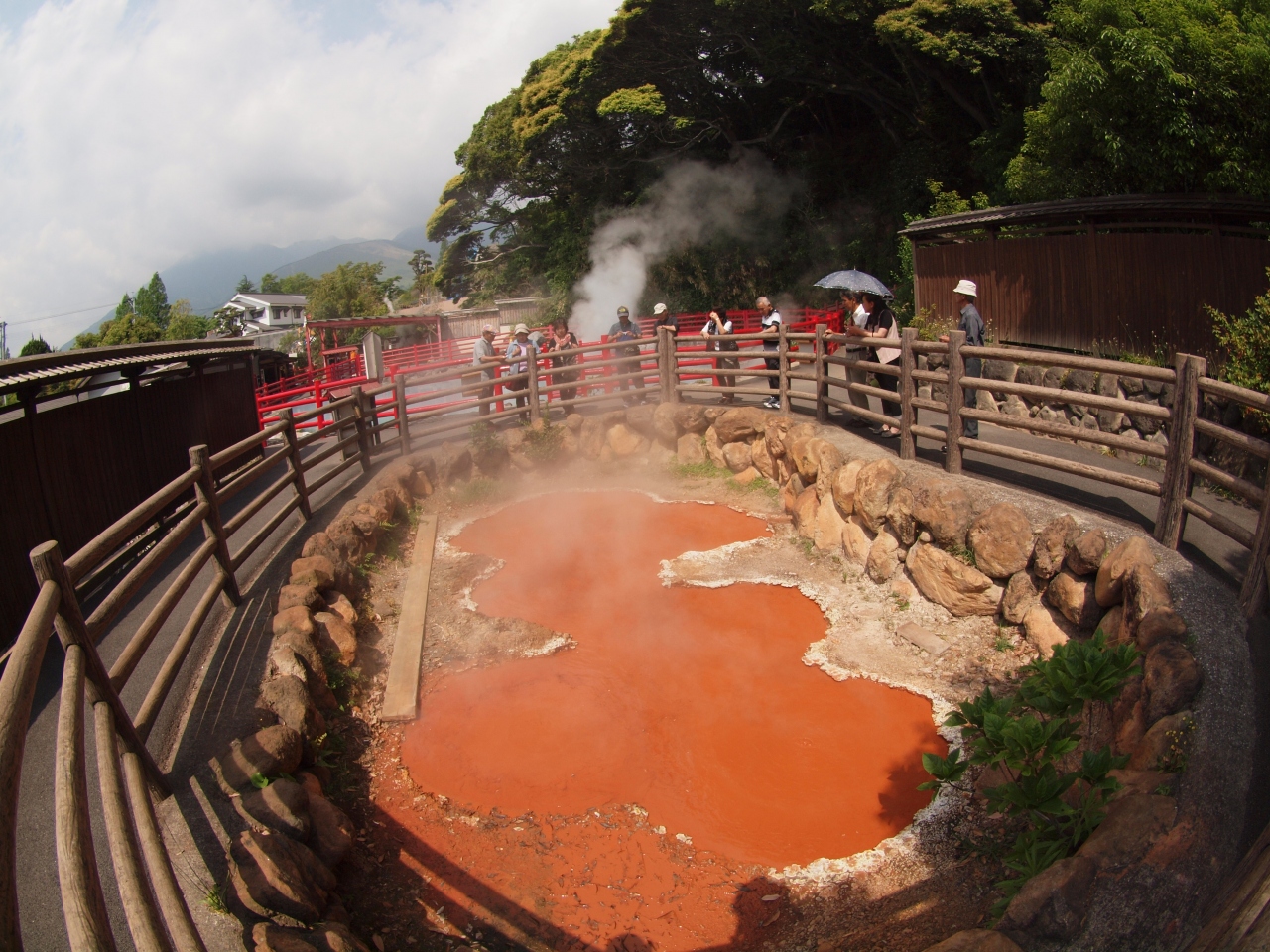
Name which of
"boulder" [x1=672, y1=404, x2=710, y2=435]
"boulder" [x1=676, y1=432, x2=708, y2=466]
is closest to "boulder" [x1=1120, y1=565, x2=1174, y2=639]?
"boulder" [x1=676, y1=432, x2=708, y2=466]

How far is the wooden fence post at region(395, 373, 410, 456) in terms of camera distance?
10.7 meters

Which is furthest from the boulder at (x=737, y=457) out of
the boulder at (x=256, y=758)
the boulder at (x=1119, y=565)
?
the boulder at (x=256, y=758)

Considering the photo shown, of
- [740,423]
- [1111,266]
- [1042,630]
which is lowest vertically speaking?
[1042,630]

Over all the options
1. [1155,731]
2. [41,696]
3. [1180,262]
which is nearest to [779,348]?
[1180,262]

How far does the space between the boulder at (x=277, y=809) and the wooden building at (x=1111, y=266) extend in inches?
333

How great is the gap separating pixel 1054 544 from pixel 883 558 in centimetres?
183

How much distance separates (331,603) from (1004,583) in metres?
5.09

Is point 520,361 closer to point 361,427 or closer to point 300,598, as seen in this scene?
point 361,427

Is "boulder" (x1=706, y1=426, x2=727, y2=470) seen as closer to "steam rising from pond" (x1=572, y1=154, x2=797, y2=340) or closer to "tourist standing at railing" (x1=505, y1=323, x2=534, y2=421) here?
"tourist standing at railing" (x1=505, y1=323, x2=534, y2=421)

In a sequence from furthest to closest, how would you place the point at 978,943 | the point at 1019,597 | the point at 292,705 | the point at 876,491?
the point at 876,491
the point at 1019,597
the point at 292,705
the point at 978,943

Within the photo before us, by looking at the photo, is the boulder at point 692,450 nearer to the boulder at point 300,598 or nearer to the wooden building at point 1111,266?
the wooden building at point 1111,266

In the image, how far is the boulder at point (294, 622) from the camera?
562cm

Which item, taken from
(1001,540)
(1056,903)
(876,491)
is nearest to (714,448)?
(876,491)

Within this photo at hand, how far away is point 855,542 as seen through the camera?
7.93 meters
